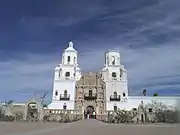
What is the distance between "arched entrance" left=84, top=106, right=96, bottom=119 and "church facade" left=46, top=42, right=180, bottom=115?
0.27 meters

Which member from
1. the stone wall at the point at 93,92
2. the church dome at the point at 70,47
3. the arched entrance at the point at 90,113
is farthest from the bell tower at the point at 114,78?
the church dome at the point at 70,47

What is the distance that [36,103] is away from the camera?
44.9m

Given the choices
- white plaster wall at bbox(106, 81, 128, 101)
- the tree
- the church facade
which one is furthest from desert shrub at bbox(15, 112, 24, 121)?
the tree

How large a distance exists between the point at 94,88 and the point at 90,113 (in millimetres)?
6712

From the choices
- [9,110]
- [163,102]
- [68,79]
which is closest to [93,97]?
[68,79]

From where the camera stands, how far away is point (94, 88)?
62312 mm

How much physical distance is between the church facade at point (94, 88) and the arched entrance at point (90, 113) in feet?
0.89

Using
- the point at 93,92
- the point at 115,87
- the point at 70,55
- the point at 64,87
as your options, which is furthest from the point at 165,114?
the point at 70,55

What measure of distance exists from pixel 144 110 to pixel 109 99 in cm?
1604

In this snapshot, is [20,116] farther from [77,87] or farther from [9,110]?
[77,87]

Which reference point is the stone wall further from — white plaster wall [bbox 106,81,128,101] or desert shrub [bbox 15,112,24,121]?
desert shrub [bbox 15,112,24,121]

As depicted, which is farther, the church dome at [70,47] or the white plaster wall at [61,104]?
the church dome at [70,47]

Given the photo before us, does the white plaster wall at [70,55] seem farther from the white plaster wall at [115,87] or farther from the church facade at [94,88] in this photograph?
the white plaster wall at [115,87]

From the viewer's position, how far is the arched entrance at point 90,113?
59503mm
